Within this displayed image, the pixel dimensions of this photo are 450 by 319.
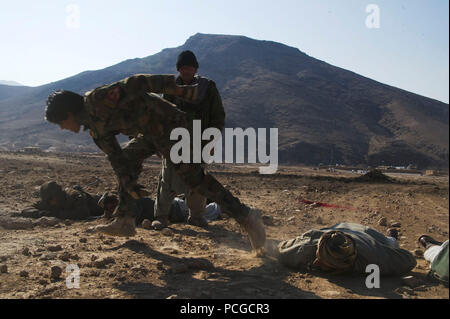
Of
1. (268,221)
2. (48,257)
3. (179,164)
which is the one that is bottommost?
(268,221)

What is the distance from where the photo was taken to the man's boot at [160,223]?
4477 millimetres

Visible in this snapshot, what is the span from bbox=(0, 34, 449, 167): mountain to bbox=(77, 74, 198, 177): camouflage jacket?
92.3 ft

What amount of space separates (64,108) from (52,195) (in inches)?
92.6

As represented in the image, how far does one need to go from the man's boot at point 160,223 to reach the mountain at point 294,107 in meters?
27.1

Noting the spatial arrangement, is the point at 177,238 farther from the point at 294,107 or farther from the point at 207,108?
the point at 294,107

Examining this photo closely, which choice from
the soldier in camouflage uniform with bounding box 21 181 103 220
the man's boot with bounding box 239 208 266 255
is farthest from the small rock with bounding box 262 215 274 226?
the soldier in camouflage uniform with bounding box 21 181 103 220

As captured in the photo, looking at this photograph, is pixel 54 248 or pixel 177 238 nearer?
pixel 54 248

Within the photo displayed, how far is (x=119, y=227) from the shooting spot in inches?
132

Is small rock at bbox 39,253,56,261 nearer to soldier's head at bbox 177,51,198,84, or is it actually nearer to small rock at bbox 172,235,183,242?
small rock at bbox 172,235,183,242

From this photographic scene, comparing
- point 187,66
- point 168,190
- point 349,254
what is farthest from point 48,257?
point 349,254

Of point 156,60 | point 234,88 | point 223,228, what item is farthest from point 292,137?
point 156,60

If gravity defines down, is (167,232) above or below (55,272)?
below

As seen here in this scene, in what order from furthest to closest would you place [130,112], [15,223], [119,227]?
1. [15,223]
2. [119,227]
3. [130,112]

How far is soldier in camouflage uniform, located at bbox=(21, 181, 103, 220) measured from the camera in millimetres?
5086
